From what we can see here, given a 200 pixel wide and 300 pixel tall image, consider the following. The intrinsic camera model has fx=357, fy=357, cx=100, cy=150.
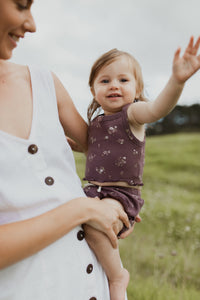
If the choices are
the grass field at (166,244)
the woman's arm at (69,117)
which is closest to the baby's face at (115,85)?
the woman's arm at (69,117)

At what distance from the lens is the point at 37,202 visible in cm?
139

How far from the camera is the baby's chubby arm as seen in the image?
159cm

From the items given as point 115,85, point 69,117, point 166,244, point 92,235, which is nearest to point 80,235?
point 92,235

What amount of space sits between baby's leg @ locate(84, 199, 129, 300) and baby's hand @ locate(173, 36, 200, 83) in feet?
2.57

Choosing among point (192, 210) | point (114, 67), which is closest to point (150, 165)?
point (192, 210)

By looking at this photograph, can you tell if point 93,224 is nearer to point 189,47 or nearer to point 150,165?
point 189,47

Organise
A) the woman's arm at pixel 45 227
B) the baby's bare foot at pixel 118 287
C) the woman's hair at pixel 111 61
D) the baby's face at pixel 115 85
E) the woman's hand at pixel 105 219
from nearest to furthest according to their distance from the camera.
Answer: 1. the woman's arm at pixel 45 227
2. the woman's hand at pixel 105 219
3. the baby's bare foot at pixel 118 287
4. the baby's face at pixel 115 85
5. the woman's hair at pixel 111 61

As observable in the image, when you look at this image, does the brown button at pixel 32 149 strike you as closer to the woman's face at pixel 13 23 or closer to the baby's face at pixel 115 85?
the woman's face at pixel 13 23

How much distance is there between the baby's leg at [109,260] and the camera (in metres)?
1.60

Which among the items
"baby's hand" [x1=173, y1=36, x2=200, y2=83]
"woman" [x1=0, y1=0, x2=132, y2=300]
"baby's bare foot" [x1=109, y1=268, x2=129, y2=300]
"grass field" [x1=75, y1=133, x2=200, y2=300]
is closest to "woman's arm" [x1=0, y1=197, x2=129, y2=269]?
"woman" [x1=0, y1=0, x2=132, y2=300]

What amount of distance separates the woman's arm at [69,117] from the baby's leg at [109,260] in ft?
1.89

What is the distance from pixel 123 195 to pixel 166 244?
4.18m

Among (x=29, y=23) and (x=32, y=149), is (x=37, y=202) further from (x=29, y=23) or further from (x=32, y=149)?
(x=29, y=23)

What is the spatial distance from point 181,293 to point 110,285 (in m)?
2.60
